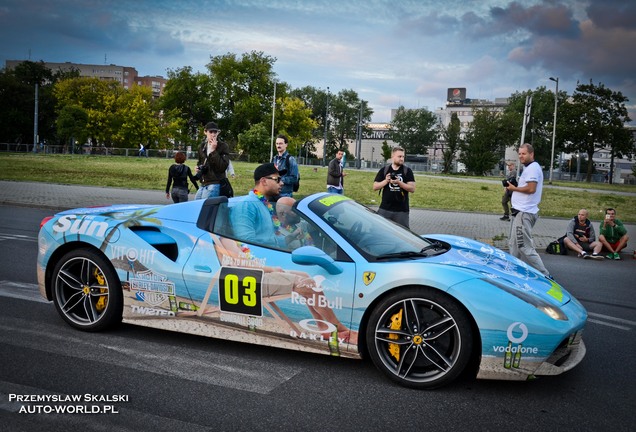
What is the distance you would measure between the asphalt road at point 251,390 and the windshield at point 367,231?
3.01 ft

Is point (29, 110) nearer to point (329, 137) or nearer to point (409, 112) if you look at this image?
point (329, 137)

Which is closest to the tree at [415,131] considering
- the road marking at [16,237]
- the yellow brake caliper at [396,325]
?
the road marking at [16,237]

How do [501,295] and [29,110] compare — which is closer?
[501,295]

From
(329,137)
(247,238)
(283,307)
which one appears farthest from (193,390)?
(329,137)

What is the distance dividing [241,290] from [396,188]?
175 inches

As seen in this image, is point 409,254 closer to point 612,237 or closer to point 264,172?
point 264,172

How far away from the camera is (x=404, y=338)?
3957 millimetres

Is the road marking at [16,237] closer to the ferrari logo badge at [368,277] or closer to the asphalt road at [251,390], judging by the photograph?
the asphalt road at [251,390]

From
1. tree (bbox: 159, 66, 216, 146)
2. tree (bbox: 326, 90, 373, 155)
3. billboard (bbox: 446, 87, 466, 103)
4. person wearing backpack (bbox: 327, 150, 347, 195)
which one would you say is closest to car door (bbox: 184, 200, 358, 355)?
person wearing backpack (bbox: 327, 150, 347, 195)

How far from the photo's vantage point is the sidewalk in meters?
13.6

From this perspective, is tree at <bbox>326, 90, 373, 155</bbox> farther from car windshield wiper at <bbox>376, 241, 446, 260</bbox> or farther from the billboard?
car windshield wiper at <bbox>376, 241, 446, 260</bbox>

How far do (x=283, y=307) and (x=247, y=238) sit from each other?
660 mm

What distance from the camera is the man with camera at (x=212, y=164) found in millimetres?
9367

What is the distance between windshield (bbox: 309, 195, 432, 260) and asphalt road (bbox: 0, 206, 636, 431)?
3.01 feet
